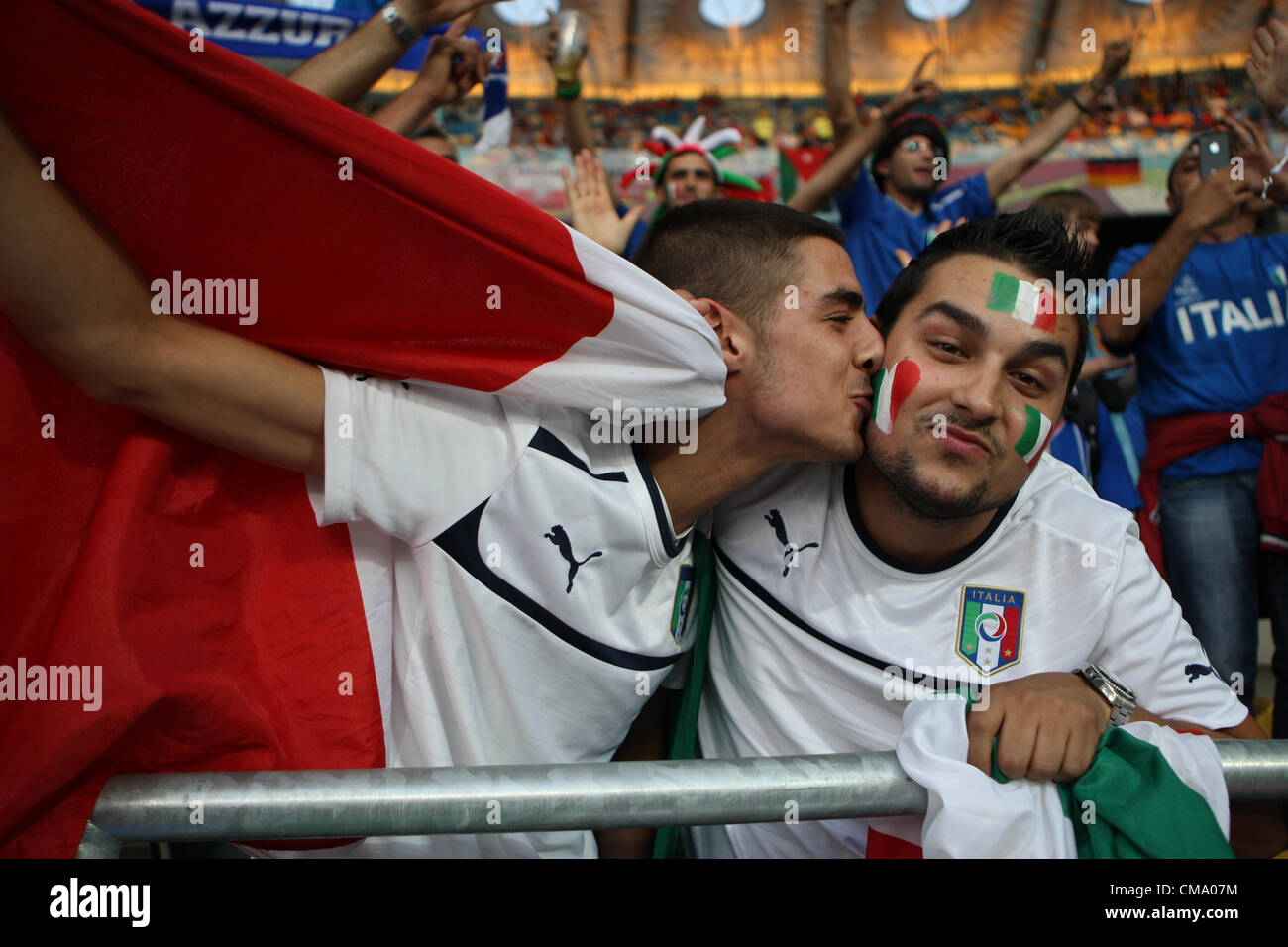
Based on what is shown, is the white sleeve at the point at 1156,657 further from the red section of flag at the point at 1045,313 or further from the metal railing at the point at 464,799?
the metal railing at the point at 464,799

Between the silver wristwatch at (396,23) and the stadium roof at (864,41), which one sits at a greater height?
the stadium roof at (864,41)

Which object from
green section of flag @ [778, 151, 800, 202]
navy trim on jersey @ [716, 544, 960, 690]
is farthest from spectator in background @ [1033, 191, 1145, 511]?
navy trim on jersey @ [716, 544, 960, 690]

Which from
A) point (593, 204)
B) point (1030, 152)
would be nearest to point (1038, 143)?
A: point (1030, 152)

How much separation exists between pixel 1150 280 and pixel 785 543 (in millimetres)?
1788

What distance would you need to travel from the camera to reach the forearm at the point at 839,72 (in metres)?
3.42

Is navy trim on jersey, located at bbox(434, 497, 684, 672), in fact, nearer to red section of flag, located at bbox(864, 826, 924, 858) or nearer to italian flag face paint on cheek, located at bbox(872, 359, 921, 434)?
red section of flag, located at bbox(864, 826, 924, 858)

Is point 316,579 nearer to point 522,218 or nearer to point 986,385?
point 522,218

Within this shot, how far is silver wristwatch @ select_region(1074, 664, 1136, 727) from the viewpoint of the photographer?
137 cm

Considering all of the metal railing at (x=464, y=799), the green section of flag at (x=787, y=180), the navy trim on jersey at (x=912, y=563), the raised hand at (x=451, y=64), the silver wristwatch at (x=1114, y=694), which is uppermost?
the green section of flag at (x=787, y=180)

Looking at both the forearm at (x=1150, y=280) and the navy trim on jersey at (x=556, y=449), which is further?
the forearm at (x=1150, y=280)

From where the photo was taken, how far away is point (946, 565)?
162cm

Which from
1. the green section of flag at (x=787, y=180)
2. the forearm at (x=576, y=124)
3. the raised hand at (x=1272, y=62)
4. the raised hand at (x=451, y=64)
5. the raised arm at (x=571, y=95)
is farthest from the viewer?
the green section of flag at (x=787, y=180)

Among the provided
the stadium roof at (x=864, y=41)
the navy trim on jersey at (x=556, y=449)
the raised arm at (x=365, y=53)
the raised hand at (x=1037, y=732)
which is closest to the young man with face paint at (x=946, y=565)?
the raised hand at (x=1037, y=732)

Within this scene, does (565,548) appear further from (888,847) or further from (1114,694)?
(1114,694)
